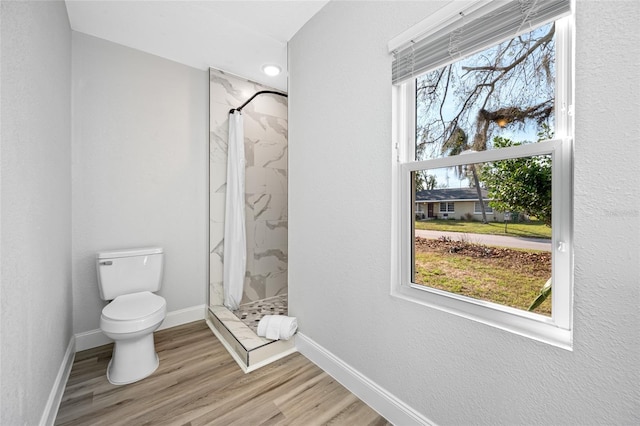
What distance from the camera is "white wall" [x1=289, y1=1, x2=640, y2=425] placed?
0.79 metres

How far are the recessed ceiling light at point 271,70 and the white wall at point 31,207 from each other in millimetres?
1449

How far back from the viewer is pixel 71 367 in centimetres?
190

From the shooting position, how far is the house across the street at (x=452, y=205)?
117 cm

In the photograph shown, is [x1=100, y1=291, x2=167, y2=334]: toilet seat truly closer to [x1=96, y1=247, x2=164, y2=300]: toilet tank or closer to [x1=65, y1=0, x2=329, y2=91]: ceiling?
[x1=96, y1=247, x2=164, y2=300]: toilet tank

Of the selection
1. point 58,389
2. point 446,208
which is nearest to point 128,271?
point 58,389

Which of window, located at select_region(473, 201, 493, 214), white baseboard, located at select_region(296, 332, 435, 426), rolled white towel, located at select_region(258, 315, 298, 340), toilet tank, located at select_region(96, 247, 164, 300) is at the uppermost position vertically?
window, located at select_region(473, 201, 493, 214)

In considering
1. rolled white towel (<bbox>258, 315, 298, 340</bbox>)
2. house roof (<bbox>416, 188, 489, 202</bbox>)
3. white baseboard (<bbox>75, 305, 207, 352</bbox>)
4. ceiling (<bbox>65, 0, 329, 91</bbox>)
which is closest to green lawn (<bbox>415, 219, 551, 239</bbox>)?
house roof (<bbox>416, 188, 489, 202</bbox>)

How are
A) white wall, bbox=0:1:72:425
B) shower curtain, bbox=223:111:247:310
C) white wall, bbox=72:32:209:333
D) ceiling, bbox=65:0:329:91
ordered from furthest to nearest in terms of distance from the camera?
shower curtain, bbox=223:111:247:310 < white wall, bbox=72:32:209:333 < ceiling, bbox=65:0:329:91 < white wall, bbox=0:1:72:425

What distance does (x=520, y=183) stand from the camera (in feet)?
3.51

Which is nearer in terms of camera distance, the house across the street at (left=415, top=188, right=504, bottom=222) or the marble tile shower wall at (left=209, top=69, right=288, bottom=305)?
the house across the street at (left=415, top=188, right=504, bottom=222)

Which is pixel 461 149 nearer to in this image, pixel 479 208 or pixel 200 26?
pixel 479 208

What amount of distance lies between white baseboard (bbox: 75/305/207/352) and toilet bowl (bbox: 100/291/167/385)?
43cm

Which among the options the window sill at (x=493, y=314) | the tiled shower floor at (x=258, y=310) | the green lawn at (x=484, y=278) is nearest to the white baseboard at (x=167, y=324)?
the tiled shower floor at (x=258, y=310)

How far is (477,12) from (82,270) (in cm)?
299
